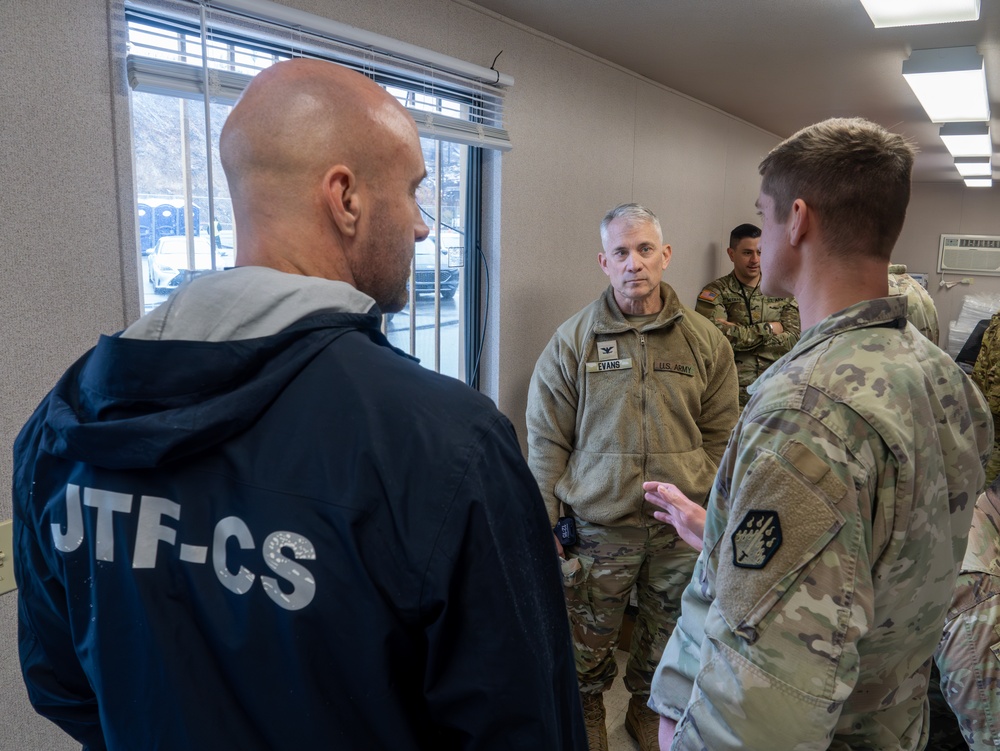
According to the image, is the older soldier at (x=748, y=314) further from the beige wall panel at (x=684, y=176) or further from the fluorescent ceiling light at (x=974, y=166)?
the fluorescent ceiling light at (x=974, y=166)

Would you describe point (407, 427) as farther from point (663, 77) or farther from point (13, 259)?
point (663, 77)

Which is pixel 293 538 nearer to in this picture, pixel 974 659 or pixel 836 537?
pixel 836 537

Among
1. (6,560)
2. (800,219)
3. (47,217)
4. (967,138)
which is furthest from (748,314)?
(6,560)

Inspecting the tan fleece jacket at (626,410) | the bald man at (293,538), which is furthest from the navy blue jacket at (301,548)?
the tan fleece jacket at (626,410)

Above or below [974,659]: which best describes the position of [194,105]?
above

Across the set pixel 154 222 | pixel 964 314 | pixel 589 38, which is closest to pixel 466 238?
pixel 589 38

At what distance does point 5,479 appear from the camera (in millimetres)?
1459

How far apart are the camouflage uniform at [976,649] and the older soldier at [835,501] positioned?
0.36 metres

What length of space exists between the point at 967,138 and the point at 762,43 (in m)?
2.58

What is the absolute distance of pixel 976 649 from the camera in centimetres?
148

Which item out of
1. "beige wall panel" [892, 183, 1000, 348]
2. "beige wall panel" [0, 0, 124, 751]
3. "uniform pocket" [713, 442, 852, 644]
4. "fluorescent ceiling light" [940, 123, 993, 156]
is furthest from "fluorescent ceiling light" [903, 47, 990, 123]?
"beige wall panel" [892, 183, 1000, 348]

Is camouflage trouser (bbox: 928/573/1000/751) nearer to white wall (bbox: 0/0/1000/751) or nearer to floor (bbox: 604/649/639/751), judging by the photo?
floor (bbox: 604/649/639/751)

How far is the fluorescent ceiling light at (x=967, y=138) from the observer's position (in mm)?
4293

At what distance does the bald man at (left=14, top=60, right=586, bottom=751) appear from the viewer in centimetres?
66
